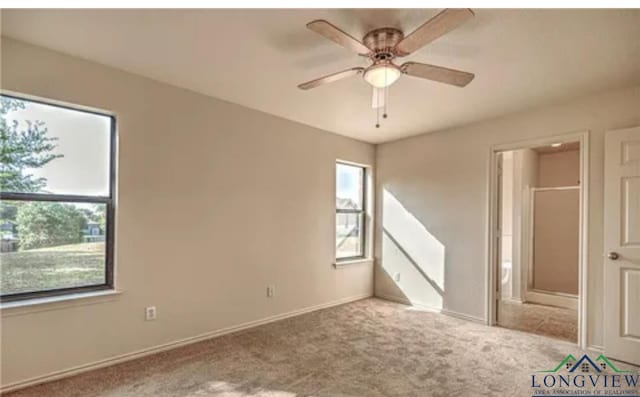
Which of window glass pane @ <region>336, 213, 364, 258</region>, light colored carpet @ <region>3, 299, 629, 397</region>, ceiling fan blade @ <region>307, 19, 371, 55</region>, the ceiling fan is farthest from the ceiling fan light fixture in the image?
window glass pane @ <region>336, 213, 364, 258</region>

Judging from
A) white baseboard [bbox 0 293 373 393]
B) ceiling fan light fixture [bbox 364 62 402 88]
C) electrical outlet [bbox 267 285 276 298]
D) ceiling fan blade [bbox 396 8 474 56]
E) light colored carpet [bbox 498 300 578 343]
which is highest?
ceiling fan blade [bbox 396 8 474 56]

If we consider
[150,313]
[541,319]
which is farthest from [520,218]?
[150,313]

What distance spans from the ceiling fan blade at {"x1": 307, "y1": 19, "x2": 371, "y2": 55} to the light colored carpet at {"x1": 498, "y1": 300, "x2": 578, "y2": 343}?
3496 millimetres

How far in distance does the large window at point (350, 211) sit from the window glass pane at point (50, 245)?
2.94 meters

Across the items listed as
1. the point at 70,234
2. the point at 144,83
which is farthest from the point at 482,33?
the point at 70,234

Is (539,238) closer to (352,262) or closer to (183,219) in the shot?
(352,262)

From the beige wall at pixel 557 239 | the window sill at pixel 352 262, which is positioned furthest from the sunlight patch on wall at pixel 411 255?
the beige wall at pixel 557 239

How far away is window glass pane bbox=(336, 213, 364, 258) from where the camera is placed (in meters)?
4.89

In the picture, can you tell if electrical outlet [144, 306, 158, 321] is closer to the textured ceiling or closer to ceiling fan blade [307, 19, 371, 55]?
the textured ceiling

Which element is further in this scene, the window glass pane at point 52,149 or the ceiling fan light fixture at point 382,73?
the window glass pane at point 52,149

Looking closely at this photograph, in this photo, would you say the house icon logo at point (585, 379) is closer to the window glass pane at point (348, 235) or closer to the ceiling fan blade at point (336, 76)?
the ceiling fan blade at point (336, 76)

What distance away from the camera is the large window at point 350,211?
4902 mm
